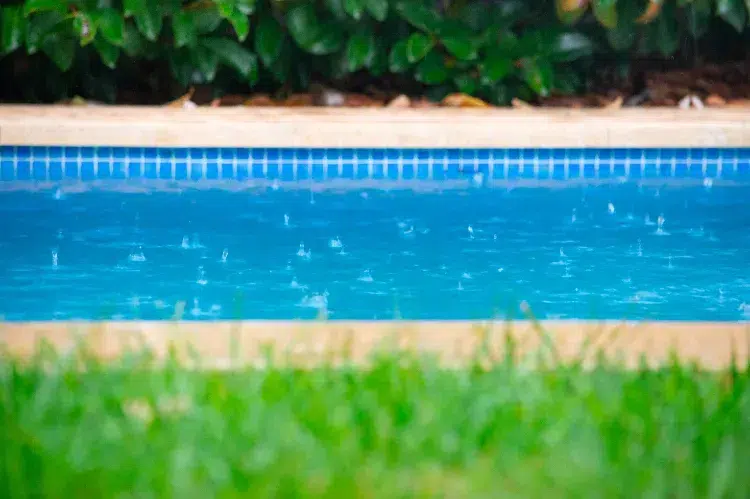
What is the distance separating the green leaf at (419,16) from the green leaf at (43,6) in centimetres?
191

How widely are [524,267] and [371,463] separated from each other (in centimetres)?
282

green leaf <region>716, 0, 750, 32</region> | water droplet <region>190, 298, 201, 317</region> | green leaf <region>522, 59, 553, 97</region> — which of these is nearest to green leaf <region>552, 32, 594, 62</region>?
green leaf <region>522, 59, 553, 97</region>

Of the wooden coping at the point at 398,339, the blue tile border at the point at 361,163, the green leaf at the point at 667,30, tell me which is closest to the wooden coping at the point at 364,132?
the blue tile border at the point at 361,163

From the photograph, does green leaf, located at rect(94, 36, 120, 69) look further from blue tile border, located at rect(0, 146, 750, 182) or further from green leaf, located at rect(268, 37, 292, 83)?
blue tile border, located at rect(0, 146, 750, 182)

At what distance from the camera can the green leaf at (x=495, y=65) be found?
7199mm

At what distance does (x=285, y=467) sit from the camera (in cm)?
195

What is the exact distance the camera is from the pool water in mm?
4250

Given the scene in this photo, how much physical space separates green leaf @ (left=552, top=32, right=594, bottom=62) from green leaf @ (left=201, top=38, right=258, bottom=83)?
180 centimetres

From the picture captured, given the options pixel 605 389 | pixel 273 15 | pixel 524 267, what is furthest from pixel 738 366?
pixel 273 15

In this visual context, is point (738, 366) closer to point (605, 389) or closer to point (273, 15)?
point (605, 389)

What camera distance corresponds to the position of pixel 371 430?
215 centimetres

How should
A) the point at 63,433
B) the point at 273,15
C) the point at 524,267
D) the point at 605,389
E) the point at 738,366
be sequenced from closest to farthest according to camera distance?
1. the point at 63,433
2. the point at 605,389
3. the point at 738,366
4. the point at 524,267
5. the point at 273,15

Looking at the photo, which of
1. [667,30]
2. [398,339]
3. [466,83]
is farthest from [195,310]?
[667,30]

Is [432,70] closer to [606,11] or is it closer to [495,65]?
[495,65]
